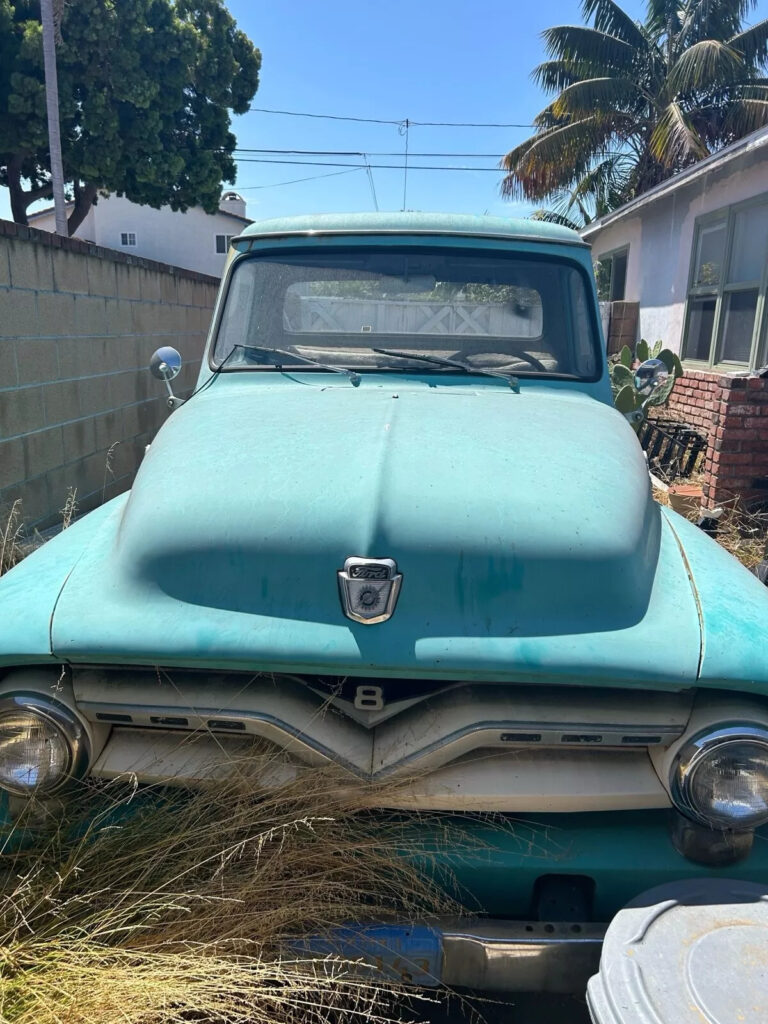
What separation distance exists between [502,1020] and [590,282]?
2.51 metres

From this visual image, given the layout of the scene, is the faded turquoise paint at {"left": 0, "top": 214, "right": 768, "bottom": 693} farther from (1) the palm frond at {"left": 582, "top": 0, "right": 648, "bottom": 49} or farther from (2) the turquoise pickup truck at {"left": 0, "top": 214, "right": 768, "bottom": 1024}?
(1) the palm frond at {"left": 582, "top": 0, "right": 648, "bottom": 49}

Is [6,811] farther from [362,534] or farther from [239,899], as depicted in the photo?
[362,534]

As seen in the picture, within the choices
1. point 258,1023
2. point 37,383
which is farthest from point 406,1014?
point 37,383

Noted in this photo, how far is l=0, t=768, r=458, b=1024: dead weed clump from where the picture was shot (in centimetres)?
151

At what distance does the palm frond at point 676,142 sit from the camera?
13188 millimetres

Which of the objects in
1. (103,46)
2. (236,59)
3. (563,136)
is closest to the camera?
(563,136)

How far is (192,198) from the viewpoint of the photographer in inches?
840

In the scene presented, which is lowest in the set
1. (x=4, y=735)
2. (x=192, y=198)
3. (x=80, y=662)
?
(x=4, y=735)

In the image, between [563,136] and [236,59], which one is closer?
[563,136]

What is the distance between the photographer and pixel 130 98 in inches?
703

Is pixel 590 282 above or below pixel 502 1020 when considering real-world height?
above

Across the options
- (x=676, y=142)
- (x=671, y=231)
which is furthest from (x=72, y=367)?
(x=676, y=142)

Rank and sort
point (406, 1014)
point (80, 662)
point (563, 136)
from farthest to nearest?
point (563, 136) < point (406, 1014) < point (80, 662)

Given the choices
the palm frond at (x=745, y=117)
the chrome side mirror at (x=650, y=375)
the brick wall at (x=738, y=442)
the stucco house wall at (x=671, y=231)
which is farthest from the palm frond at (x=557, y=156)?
the chrome side mirror at (x=650, y=375)
